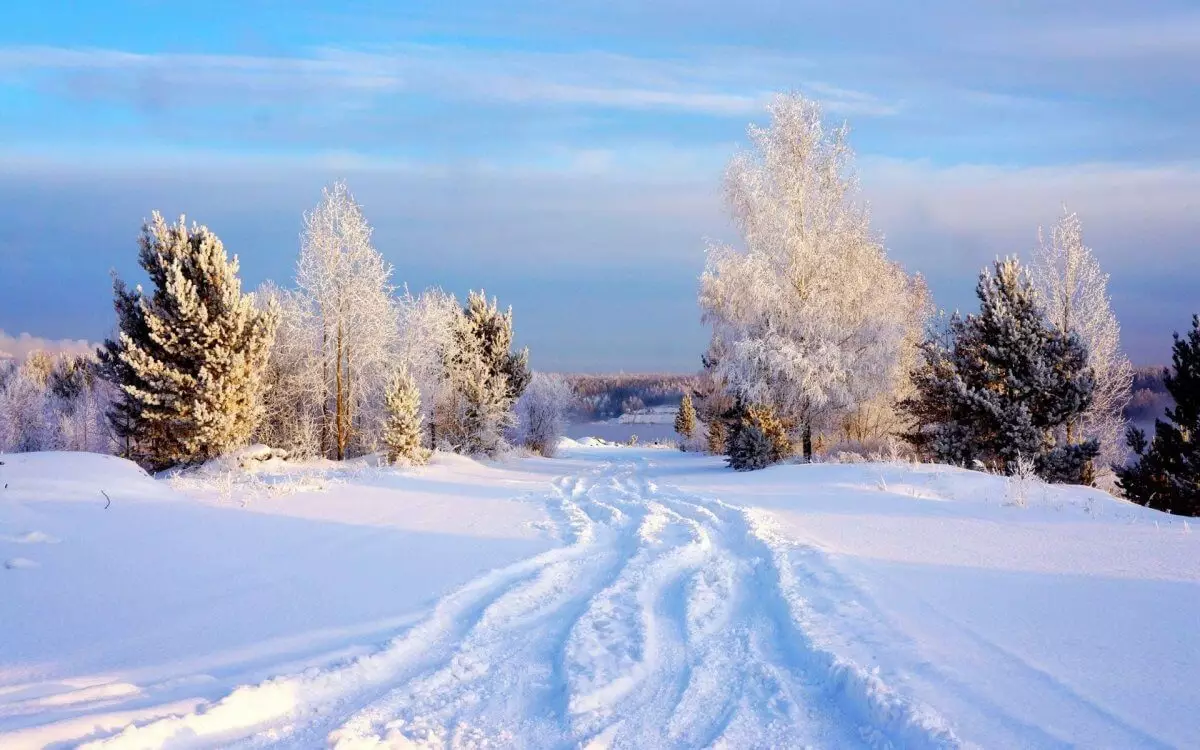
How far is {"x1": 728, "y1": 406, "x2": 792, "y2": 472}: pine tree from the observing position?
72.0 feet

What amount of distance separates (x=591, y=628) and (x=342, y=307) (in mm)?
21139

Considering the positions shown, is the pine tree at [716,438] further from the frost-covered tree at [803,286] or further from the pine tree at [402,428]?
the pine tree at [402,428]

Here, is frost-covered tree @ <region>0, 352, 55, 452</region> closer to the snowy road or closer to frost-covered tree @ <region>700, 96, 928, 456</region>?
frost-covered tree @ <region>700, 96, 928, 456</region>

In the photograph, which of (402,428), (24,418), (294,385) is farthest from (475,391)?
(24,418)

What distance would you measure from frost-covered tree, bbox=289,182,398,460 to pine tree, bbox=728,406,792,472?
11.4m

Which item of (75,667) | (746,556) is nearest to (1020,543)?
(746,556)

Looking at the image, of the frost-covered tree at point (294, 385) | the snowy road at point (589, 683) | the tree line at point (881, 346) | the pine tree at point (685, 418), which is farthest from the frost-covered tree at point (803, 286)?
the pine tree at point (685, 418)

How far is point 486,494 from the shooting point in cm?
1426

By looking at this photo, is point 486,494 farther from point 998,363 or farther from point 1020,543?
point 998,363

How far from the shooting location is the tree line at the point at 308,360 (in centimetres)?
1991

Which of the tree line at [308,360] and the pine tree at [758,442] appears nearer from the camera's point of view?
the tree line at [308,360]

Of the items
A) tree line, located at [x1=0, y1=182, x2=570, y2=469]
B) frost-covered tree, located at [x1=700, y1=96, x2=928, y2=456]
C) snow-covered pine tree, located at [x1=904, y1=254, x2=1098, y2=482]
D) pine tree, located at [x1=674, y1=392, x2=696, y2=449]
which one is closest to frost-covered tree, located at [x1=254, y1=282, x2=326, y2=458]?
tree line, located at [x1=0, y1=182, x2=570, y2=469]

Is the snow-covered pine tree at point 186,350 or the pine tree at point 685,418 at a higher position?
the snow-covered pine tree at point 186,350

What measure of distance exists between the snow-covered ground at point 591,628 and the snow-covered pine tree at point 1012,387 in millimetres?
10267
